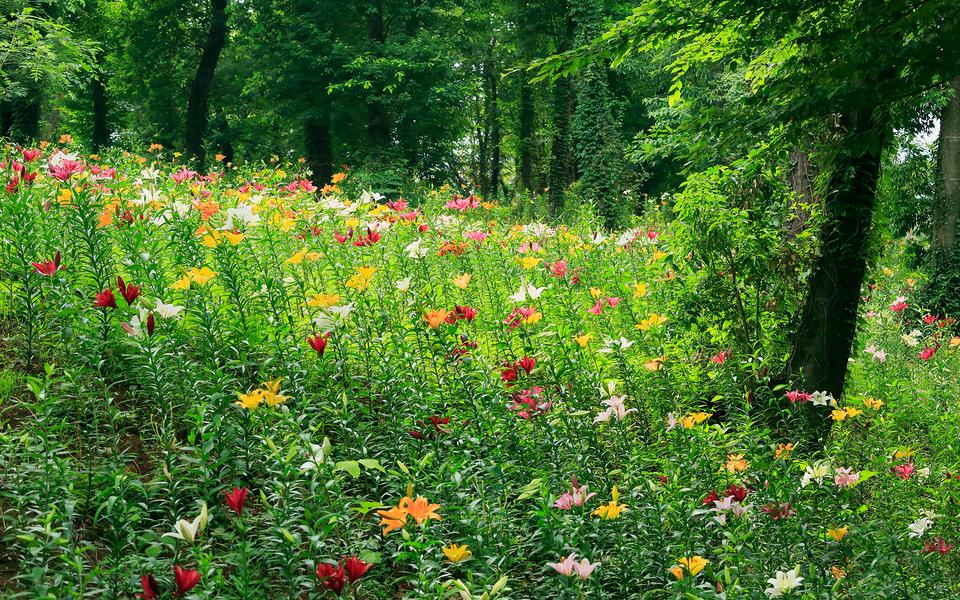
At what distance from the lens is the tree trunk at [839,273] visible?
15.5 ft

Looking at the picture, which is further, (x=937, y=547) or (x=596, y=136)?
(x=596, y=136)

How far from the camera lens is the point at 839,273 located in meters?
4.81

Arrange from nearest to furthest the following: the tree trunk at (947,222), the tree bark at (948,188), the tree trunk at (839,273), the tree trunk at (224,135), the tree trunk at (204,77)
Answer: the tree trunk at (839,273), the tree trunk at (947,222), the tree bark at (948,188), the tree trunk at (204,77), the tree trunk at (224,135)

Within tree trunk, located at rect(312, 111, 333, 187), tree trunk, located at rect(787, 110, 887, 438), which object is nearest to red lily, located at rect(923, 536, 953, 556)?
tree trunk, located at rect(787, 110, 887, 438)

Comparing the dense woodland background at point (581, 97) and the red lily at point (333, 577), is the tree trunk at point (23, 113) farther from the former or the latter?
the red lily at point (333, 577)

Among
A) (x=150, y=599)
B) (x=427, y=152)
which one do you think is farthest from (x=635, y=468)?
(x=427, y=152)

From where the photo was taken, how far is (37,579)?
2070mm

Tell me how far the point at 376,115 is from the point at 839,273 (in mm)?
14533

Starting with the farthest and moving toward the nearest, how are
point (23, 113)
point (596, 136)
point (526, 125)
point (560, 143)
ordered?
point (526, 125)
point (560, 143)
point (596, 136)
point (23, 113)

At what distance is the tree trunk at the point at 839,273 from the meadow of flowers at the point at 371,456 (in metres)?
0.31

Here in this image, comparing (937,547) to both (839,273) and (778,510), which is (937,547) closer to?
(778,510)

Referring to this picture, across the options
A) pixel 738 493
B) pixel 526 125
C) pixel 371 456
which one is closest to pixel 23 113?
pixel 371 456

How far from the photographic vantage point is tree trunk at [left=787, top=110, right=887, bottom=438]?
4.73 metres

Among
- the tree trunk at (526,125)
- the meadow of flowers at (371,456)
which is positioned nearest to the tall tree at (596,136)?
the tree trunk at (526,125)
